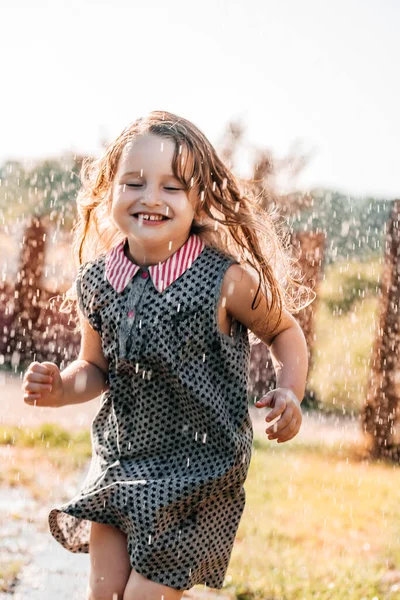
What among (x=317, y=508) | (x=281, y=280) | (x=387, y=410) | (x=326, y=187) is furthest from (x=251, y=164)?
(x=281, y=280)

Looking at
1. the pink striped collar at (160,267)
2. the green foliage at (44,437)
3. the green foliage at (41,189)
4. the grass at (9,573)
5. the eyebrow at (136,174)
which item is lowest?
the green foliage at (44,437)

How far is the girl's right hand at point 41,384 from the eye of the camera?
231 centimetres

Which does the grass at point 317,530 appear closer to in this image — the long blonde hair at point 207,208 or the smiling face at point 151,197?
the long blonde hair at point 207,208

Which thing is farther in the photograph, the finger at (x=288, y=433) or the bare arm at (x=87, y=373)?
the bare arm at (x=87, y=373)

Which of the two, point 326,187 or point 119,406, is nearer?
point 119,406

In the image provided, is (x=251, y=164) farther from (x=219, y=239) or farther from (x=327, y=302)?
(x=219, y=239)

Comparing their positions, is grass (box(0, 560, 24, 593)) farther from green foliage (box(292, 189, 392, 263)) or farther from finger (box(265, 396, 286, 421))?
green foliage (box(292, 189, 392, 263))

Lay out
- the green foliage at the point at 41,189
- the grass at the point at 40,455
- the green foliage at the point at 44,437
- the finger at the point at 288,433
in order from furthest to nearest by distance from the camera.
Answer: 1. the green foliage at the point at 41,189
2. the green foliage at the point at 44,437
3. the grass at the point at 40,455
4. the finger at the point at 288,433

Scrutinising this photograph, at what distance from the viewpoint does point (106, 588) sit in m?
2.22

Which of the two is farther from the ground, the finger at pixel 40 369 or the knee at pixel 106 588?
the finger at pixel 40 369

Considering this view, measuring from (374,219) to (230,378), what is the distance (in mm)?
6824

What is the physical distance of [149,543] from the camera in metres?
2.17

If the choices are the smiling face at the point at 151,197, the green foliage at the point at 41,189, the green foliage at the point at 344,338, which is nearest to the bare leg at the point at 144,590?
Result: the smiling face at the point at 151,197

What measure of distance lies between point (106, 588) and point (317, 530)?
2.44 meters
